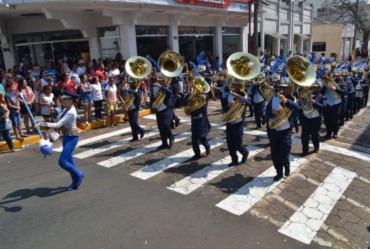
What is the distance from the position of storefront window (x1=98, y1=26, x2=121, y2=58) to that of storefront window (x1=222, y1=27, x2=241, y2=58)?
9080 millimetres

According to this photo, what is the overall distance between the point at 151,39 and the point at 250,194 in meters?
12.7

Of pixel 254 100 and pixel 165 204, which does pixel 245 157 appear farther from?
pixel 254 100

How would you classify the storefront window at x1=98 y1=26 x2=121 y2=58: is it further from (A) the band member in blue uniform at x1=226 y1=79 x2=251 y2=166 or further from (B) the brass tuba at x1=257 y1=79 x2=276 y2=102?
(B) the brass tuba at x1=257 y1=79 x2=276 y2=102

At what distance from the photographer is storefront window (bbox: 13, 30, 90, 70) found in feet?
52.9

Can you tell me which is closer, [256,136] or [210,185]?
[210,185]

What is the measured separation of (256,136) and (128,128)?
13.4 feet

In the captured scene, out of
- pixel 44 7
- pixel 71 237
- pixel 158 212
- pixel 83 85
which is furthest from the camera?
pixel 44 7

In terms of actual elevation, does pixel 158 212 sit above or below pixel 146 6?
below

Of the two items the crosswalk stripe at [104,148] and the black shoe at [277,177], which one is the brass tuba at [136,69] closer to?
the crosswalk stripe at [104,148]

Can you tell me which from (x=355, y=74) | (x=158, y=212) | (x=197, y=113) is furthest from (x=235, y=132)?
(x=355, y=74)

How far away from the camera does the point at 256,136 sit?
947 centimetres

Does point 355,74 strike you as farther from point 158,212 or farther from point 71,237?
point 71,237

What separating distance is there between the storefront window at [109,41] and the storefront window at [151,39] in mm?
986

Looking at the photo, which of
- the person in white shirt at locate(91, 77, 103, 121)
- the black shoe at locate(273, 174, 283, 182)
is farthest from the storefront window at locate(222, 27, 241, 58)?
the black shoe at locate(273, 174, 283, 182)
